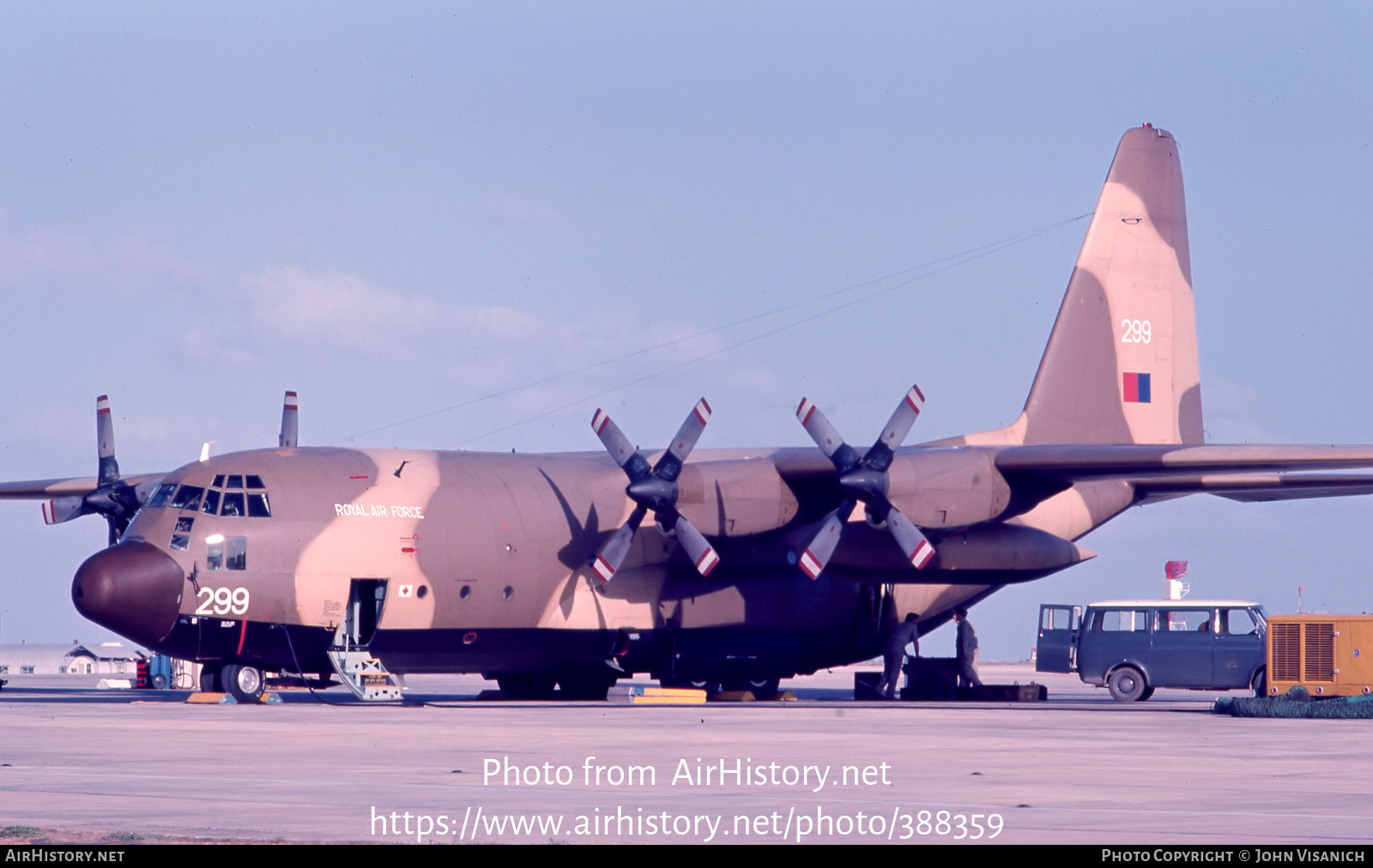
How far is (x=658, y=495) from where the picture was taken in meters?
24.0

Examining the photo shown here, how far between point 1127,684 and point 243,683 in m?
14.8

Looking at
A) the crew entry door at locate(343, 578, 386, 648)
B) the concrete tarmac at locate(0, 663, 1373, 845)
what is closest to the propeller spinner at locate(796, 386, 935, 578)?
the concrete tarmac at locate(0, 663, 1373, 845)

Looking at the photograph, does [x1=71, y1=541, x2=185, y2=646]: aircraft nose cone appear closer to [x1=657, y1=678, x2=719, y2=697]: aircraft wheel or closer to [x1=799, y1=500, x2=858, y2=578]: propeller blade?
[x1=657, y1=678, x2=719, y2=697]: aircraft wheel

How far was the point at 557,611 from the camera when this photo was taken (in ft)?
79.0

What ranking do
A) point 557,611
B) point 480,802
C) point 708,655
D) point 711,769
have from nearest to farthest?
point 480,802, point 711,769, point 557,611, point 708,655

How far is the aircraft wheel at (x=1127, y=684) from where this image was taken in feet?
92.4

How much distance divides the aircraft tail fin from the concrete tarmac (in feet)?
36.7

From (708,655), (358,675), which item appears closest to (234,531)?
(358,675)

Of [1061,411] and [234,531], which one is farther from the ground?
[1061,411]

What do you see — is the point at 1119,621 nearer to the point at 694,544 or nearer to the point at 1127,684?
the point at 1127,684

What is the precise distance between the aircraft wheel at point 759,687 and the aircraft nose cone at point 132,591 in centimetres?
956

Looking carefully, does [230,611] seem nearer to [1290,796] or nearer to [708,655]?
[708,655]

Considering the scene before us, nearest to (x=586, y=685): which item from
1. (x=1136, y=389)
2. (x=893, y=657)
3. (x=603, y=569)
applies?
(x=603, y=569)
